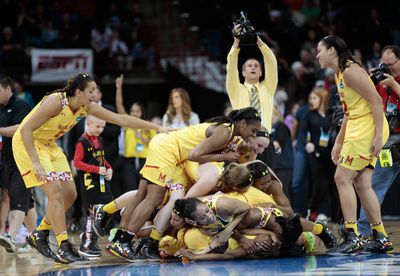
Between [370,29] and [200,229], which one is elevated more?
[370,29]

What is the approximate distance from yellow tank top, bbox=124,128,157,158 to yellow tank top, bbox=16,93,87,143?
4.13m

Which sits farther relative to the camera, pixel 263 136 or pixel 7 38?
pixel 7 38

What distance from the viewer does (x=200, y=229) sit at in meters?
8.10

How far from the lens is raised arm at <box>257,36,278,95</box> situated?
949 centimetres

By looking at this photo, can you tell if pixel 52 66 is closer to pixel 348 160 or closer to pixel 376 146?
pixel 348 160

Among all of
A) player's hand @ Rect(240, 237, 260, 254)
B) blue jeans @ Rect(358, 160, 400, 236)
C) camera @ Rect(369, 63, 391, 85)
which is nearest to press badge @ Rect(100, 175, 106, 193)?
player's hand @ Rect(240, 237, 260, 254)

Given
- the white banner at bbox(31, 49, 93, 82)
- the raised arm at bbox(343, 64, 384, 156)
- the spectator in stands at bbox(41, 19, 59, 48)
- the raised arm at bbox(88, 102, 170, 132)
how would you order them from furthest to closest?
the spectator in stands at bbox(41, 19, 59, 48) → the white banner at bbox(31, 49, 93, 82) → the raised arm at bbox(88, 102, 170, 132) → the raised arm at bbox(343, 64, 384, 156)

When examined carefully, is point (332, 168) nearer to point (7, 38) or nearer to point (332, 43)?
point (332, 43)

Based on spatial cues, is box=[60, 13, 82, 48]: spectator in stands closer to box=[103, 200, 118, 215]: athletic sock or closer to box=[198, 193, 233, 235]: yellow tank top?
box=[103, 200, 118, 215]: athletic sock

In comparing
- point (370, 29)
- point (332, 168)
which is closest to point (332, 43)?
point (332, 168)

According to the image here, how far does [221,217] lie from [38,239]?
1.70m

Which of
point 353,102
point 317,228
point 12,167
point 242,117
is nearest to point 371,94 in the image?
point 353,102

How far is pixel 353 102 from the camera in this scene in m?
8.25

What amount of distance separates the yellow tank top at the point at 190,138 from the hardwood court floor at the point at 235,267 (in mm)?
1063
